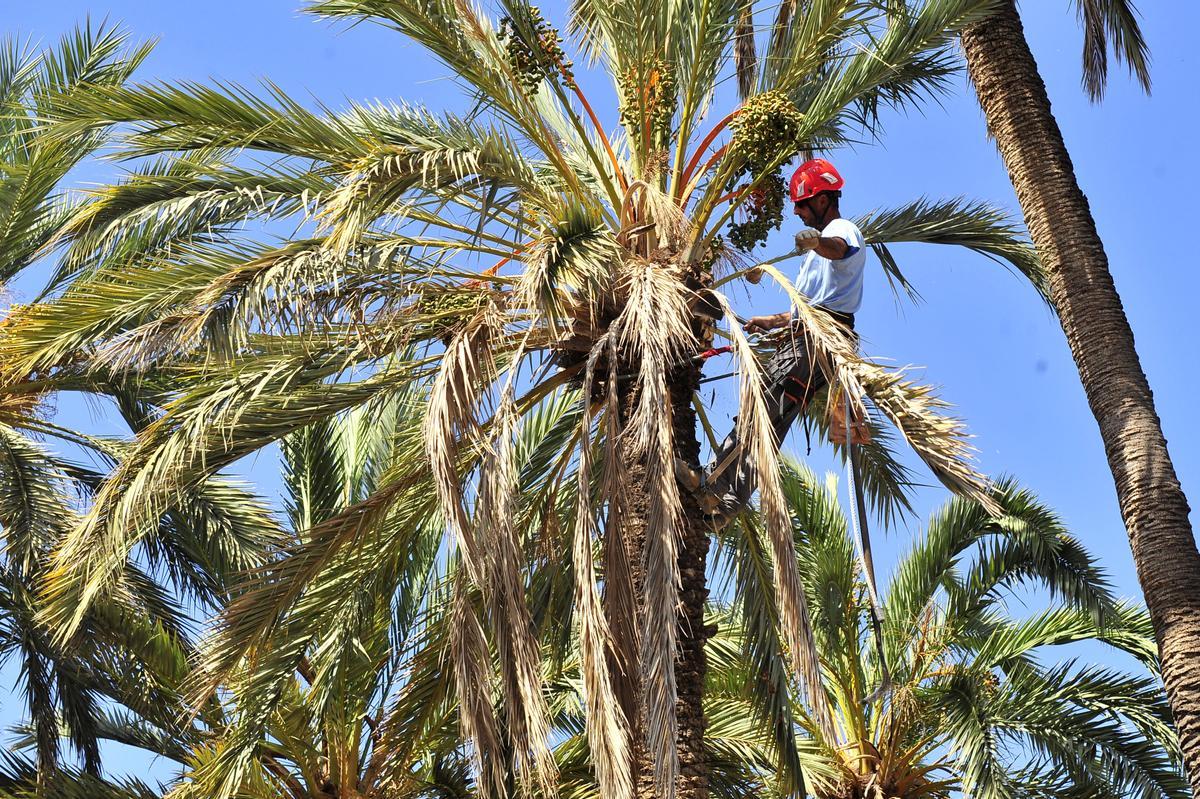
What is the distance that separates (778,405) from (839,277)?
756 mm

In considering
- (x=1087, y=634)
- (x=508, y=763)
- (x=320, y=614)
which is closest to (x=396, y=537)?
(x=320, y=614)

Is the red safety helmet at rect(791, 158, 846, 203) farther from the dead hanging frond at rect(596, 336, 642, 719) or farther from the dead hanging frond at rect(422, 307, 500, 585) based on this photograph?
the dead hanging frond at rect(422, 307, 500, 585)

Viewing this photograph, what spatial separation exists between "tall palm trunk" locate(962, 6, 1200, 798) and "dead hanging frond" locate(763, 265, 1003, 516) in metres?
3.28

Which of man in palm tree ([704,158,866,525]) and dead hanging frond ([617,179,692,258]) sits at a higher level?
dead hanging frond ([617,179,692,258])

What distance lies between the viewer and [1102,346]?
11578 millimetres

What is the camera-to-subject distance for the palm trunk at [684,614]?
847 centimetres

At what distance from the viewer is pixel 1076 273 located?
11781mm

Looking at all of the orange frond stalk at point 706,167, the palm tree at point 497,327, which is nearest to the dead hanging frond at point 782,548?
the palm tree at point 497,327

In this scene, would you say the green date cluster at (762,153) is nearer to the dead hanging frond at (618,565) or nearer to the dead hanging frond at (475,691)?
the dead hanging frond at (618,565)

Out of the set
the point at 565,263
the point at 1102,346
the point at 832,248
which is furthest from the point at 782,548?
the point at 1102,346

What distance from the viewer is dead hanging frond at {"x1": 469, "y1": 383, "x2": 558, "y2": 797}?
314 inches

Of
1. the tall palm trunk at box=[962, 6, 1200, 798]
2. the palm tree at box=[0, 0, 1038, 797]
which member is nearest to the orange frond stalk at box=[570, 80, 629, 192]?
the palm tree at box=[0, 0, 1038, 797]

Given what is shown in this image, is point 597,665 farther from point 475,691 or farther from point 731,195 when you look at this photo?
point 731,195

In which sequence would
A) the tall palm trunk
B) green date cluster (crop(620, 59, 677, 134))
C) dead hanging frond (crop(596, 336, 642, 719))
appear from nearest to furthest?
dead hanging frond (crop(596, 336, 642, 719)), green date cluster (crop(620, 59, 677, 134)), the tall palm trunk
